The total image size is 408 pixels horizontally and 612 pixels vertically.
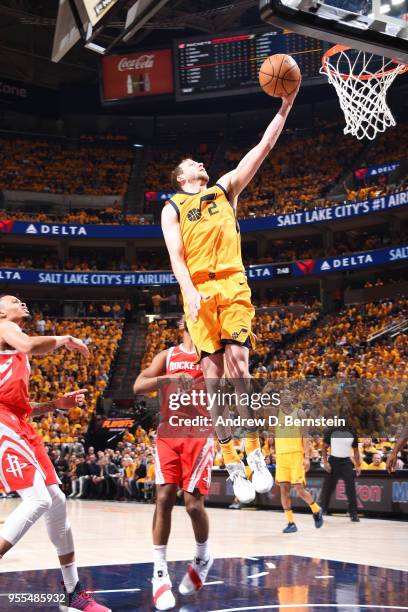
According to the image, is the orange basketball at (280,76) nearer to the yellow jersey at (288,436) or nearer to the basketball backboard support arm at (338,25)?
the basketball backboard support arm at (338,25)

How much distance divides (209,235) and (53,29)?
32.5 metres

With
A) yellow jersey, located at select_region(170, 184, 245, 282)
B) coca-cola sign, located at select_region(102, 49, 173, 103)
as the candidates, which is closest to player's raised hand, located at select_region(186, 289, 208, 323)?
yellow jersey, located at select_region(170, 184, 245, 282)

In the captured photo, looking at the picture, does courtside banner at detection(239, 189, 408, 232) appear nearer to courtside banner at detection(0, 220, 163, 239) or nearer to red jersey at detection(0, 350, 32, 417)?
courtside banner at detection(0, 220, 163, 239)

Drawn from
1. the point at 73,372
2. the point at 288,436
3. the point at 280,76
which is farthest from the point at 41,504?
the point at 73,372

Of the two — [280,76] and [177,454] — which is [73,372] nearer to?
[177,454]

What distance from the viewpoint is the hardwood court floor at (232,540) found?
9.06 m

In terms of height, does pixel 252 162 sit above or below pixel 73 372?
below

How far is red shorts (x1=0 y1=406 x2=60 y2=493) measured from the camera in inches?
227

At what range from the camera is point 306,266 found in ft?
101

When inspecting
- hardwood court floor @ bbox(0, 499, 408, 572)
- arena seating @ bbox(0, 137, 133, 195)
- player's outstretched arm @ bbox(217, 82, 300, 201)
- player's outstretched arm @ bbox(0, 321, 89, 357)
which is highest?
arena seating @ bbox(0, 137, 133, 195)

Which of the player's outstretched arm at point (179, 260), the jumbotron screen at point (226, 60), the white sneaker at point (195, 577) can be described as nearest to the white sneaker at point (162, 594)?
the white sneaker at point (195, 577)

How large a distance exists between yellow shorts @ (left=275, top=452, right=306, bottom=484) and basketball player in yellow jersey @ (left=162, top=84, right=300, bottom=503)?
6.96 metres

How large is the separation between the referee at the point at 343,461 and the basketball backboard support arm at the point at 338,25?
777 centimetres

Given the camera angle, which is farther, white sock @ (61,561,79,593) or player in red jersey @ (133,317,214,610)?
player in red jersey @ (133,317,214,610)
